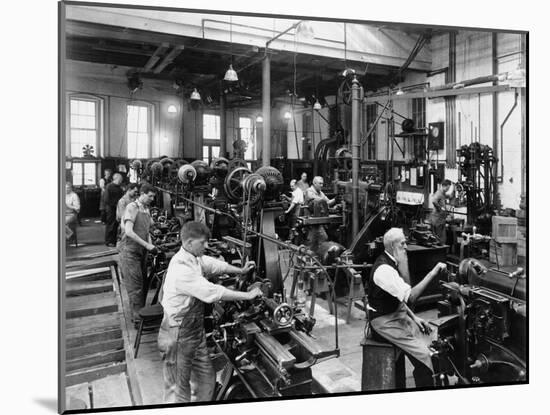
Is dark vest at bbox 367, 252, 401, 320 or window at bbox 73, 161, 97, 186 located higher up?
window at bbox 73, 161, 97, 186

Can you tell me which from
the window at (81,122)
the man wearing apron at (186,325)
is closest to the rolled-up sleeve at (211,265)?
the man wearing apron at (186,325)

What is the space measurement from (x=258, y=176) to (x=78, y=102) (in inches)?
46.7

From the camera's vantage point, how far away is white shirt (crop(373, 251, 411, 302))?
3001 mm

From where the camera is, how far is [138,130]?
2848 mm

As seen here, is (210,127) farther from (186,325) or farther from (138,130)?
(186,325)

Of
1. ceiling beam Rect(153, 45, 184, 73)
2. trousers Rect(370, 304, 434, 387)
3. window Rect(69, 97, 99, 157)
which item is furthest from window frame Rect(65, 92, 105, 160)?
trousers Rect(370, 304, 434, 387)

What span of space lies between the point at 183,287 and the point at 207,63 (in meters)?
1.55

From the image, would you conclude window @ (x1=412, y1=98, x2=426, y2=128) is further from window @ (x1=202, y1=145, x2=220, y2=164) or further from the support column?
window @ (x1=202, y1=145, x2=220, y2=164)

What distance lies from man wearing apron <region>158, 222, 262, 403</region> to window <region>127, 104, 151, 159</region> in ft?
1.95

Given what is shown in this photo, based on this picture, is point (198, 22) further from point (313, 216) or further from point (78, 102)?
point (313, 216)

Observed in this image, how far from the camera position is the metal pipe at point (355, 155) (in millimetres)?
3479

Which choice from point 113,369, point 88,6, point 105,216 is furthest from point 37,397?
point 88,6

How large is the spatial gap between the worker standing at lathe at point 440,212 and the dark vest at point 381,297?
2.08 feet

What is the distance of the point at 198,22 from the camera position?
2908mm
